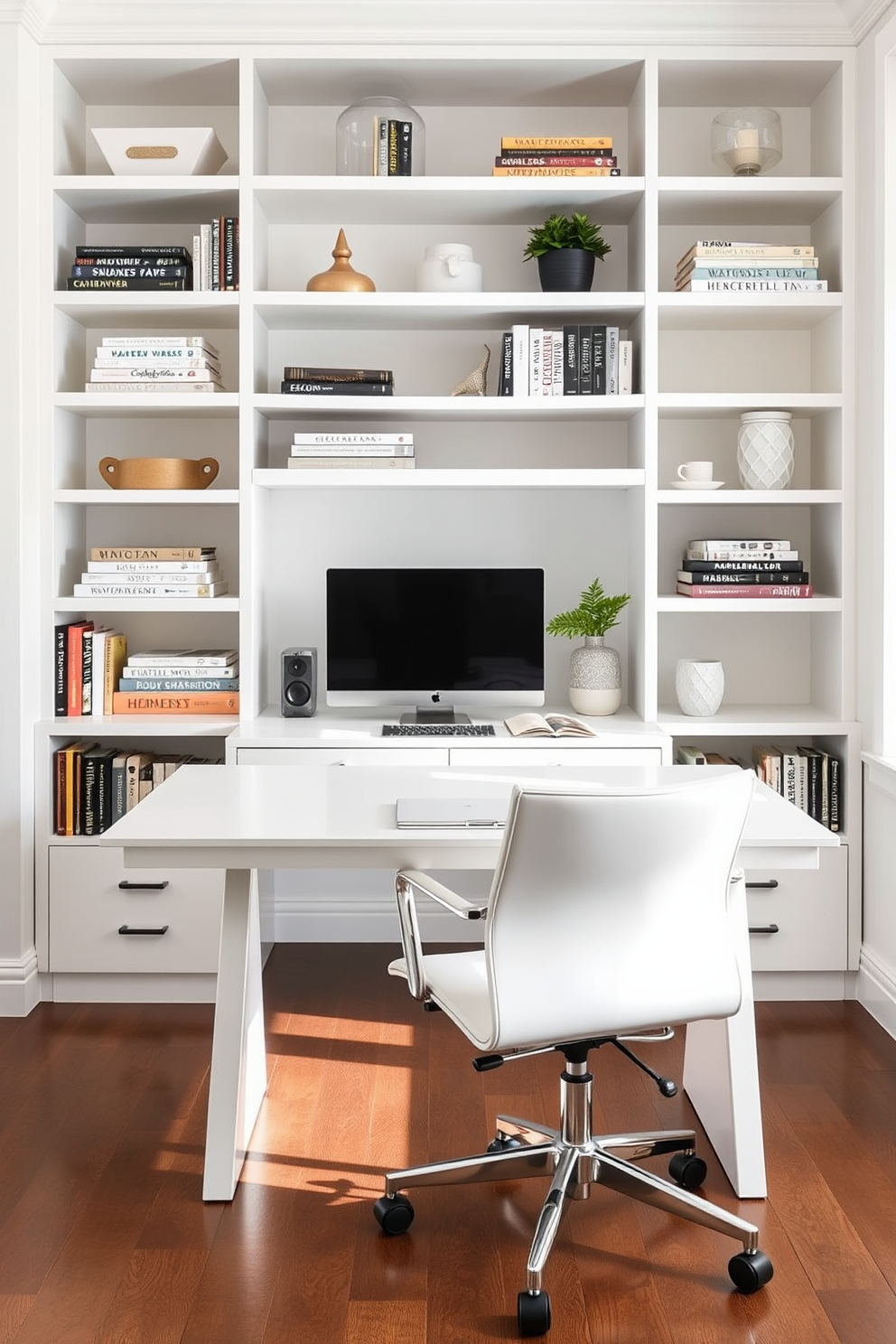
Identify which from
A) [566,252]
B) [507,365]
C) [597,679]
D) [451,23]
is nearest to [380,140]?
[451,23]

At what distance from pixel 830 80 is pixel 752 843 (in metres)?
2.55

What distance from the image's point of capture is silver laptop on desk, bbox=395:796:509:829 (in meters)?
2.19

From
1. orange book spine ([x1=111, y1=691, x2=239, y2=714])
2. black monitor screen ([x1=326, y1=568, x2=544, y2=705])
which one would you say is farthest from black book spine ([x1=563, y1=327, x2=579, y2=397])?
orange book spine ([x1=111, y1=691, x2=239, y2=714])

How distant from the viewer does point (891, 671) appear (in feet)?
10.9

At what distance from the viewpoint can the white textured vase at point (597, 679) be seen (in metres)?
3.64

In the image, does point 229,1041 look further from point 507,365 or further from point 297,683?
point 507,365

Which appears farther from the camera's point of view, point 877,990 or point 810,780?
point 810,780

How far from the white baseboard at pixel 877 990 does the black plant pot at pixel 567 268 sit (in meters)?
2.08

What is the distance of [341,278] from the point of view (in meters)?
3.54

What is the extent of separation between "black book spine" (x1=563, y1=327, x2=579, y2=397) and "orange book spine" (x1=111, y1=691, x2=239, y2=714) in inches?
52.8

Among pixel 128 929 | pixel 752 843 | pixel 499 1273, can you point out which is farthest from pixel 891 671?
pixel 128 929

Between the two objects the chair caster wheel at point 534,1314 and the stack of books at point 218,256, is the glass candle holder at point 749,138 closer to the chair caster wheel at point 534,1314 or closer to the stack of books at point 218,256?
the stack of books at point 218,256

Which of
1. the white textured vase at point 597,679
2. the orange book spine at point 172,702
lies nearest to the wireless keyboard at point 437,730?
the white textured vase at point 597,679

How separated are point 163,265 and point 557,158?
1.17 m
